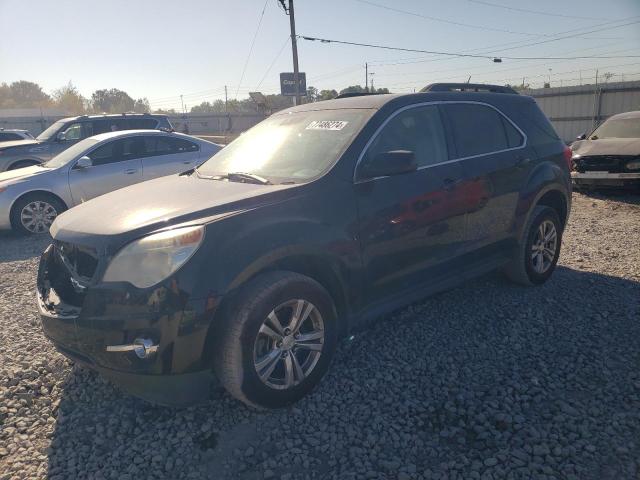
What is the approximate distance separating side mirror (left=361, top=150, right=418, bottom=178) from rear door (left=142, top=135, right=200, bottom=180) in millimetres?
6035

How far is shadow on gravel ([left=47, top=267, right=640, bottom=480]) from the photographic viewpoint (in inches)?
95.8

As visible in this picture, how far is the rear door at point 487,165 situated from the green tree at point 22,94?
10391cm

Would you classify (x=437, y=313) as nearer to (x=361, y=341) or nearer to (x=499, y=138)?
(x=361, y=341)

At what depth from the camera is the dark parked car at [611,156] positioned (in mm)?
8781

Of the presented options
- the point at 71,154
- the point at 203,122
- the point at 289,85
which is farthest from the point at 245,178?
the point at 203,122

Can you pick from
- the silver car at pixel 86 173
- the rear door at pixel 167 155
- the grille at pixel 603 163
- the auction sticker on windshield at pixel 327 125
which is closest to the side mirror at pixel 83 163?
the silver car at pixel 86 173

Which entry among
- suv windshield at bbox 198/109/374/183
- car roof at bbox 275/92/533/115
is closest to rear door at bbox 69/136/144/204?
suv windshield at bbox 198/109/374/183

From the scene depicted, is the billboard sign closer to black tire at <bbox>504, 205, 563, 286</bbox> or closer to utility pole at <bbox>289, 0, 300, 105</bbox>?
utility pole at <bbox>289, 0, 300, 105</bbox>

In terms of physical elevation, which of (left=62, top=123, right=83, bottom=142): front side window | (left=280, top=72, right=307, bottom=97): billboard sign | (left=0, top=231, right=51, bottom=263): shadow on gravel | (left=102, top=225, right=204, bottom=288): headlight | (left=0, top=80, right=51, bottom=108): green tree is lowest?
(left=0, top=231, right=51, bottom=263): shadow on gravel

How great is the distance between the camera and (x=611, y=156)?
900 centimetres

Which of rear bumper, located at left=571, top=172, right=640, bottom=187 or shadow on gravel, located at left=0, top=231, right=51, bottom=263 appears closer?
shadow on gravel, located at left=0, top=231, right=51, bottom=263

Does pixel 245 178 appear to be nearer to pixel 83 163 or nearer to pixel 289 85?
pixel 83 163

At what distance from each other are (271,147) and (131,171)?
5.28m

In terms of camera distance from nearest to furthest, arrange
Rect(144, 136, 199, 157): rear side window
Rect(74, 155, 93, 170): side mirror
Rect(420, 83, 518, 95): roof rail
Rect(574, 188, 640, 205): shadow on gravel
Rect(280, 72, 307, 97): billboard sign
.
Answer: Rect(420, 83, 518, 95): roof rail
Rect(74, 155, 93, 170): side mirror
Rect(144, 136, 199, 157): rear side window
Rect(574, 188, 640, 205): shadow on gravel
Rect(280, 72, 307, 97): billboard sign
